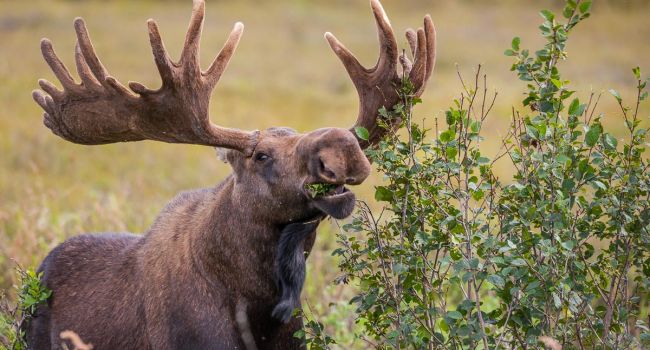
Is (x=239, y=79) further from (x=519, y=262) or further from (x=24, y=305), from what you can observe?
(x=519, y=262)

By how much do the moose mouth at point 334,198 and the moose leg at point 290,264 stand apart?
1.22 ft

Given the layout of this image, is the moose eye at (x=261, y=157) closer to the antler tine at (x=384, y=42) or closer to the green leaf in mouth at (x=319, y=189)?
the green leaf in mouth at (x=319, y=189)

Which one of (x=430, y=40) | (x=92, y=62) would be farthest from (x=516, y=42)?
(x=92, y=62)

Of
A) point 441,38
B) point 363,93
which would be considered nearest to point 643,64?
point 441,38

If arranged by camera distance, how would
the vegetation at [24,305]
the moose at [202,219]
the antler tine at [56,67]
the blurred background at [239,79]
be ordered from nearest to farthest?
1. the moose at [202,219]
2. the antler tine at [56,67]
3. the vegetation at [24,305]
4. the blurred background at [239,79]

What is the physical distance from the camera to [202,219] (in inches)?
201

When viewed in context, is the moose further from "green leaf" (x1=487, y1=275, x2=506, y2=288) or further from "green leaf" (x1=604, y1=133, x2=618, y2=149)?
"green leaf" (x1=604, y1=133, x2=618, y2=149)

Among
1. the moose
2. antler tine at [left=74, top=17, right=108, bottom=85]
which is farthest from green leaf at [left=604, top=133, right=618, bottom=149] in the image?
antler tine at [left=74, top=17, right=108, bottom=85]

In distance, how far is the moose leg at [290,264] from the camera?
473cm

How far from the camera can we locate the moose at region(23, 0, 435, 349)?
4.71 m

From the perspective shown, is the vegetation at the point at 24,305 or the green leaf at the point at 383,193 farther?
the vegetation at the point at 24,305

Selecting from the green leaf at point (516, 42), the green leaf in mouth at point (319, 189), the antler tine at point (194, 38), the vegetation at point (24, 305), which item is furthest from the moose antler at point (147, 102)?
the green leaf at point (516, 42)

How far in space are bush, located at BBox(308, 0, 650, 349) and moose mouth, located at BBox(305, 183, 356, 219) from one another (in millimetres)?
190

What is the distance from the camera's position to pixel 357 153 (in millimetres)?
4199
